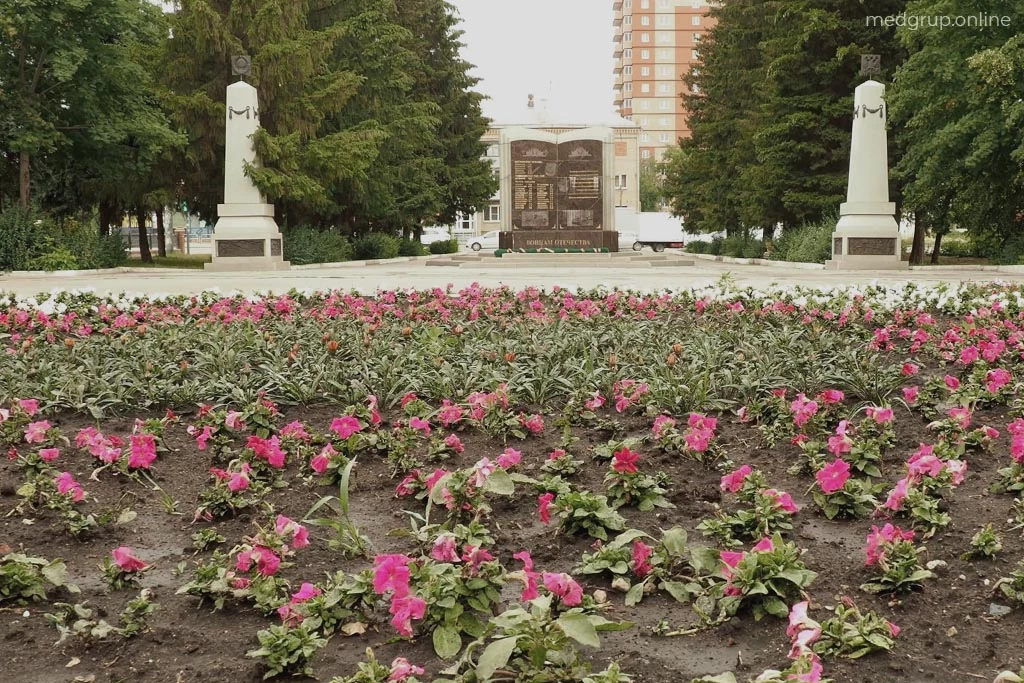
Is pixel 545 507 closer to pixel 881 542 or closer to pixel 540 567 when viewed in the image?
pixel 540 567

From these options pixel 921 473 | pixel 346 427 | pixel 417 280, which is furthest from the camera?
pixel 417 280

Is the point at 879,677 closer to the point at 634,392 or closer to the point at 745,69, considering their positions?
the point at 634,392

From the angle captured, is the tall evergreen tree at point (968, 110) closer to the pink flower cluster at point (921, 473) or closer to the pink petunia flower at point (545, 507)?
the pink flower cluster at point (921, 473)

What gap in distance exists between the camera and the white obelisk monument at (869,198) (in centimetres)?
2381

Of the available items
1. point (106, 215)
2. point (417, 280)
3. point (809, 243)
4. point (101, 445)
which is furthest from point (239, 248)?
point (101, 445)

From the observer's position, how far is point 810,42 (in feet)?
91.7

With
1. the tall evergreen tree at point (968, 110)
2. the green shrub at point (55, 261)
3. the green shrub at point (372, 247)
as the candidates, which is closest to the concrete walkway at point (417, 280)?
the green shrub at point (55, 261)

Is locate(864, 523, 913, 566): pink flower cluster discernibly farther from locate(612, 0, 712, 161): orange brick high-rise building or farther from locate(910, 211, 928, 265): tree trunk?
locate(612, 0, 712, 161): orange brick high-rise building

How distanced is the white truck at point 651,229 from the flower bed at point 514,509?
59.8 metres

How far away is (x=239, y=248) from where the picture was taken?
24.7 meters

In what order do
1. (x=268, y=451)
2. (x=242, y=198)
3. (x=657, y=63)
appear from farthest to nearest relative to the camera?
(x=657, y=63) → (x=242, y=198) → (x=268, y=451)

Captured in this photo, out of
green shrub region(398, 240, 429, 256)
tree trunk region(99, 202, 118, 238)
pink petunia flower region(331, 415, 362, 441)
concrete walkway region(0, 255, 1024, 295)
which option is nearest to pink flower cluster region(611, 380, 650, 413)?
pink petunia flower region(331, 415, 362, 441)

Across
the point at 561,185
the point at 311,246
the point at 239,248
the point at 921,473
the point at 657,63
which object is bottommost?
the point at 921,473

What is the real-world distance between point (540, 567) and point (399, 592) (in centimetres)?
66
